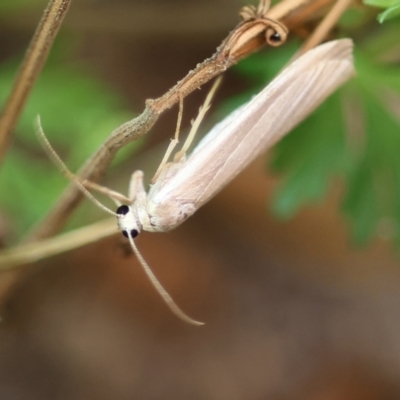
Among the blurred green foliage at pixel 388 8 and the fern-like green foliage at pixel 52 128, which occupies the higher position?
the fern-like green foliage at pixel 52 128

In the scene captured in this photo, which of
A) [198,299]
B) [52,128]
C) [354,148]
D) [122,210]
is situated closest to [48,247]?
[122,210]

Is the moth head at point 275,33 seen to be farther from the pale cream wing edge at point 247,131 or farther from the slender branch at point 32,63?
the slender branch at point 32,63

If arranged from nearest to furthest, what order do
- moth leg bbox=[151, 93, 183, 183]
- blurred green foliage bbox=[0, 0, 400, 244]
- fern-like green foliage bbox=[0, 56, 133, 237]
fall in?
moth leg bbox=[151, 93, 183, 183] < blurred green foliage bbox=[0, 0, 400, 244] < fern-like green foliage bbox=[0, 56, 133, 237]

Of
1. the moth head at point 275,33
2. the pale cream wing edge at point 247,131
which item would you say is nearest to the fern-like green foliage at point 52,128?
the pale cream wing edge at point 247,131

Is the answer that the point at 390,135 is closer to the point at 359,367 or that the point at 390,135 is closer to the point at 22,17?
the point at 359,367

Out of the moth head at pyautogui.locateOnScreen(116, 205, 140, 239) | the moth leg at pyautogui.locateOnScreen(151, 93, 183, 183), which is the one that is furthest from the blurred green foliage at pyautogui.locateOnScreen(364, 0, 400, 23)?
the moth head at pyautogui.locateOnScreen(116, 205, 140, 239)

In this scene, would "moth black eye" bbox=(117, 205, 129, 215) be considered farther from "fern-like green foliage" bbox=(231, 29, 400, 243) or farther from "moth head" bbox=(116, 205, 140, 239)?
"fern-like green foliage" bbox=(231, 29, 400, 243)
